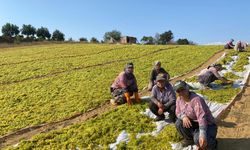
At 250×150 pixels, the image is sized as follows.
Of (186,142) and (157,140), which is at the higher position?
(186,142)

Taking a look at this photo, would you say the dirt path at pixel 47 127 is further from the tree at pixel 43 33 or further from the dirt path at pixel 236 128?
the tree at pixel 43 33

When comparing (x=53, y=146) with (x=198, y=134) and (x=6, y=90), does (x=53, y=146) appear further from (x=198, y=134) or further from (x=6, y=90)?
(x=6, y=90)

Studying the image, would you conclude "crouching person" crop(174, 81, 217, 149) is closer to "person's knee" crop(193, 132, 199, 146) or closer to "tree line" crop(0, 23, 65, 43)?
"person's knee" crop(193, 132, 199, 146)

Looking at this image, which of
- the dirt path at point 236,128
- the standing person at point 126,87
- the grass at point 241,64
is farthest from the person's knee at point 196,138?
the grass at point 241,64

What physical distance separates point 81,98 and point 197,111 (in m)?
8.30

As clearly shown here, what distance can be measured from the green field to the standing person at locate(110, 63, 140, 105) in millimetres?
1422

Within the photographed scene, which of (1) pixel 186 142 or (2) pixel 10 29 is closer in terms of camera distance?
(1) pixel 186 142

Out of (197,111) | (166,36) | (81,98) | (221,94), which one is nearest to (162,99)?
(197,111)

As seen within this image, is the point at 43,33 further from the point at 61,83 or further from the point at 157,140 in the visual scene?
the point at 157,140

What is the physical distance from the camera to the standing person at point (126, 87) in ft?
43.8

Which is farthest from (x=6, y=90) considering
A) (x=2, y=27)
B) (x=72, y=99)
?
(x=2, y=27)

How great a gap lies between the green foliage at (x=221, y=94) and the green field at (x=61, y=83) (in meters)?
4.23

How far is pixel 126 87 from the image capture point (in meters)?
13.3

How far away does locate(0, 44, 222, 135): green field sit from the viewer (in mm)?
14203
